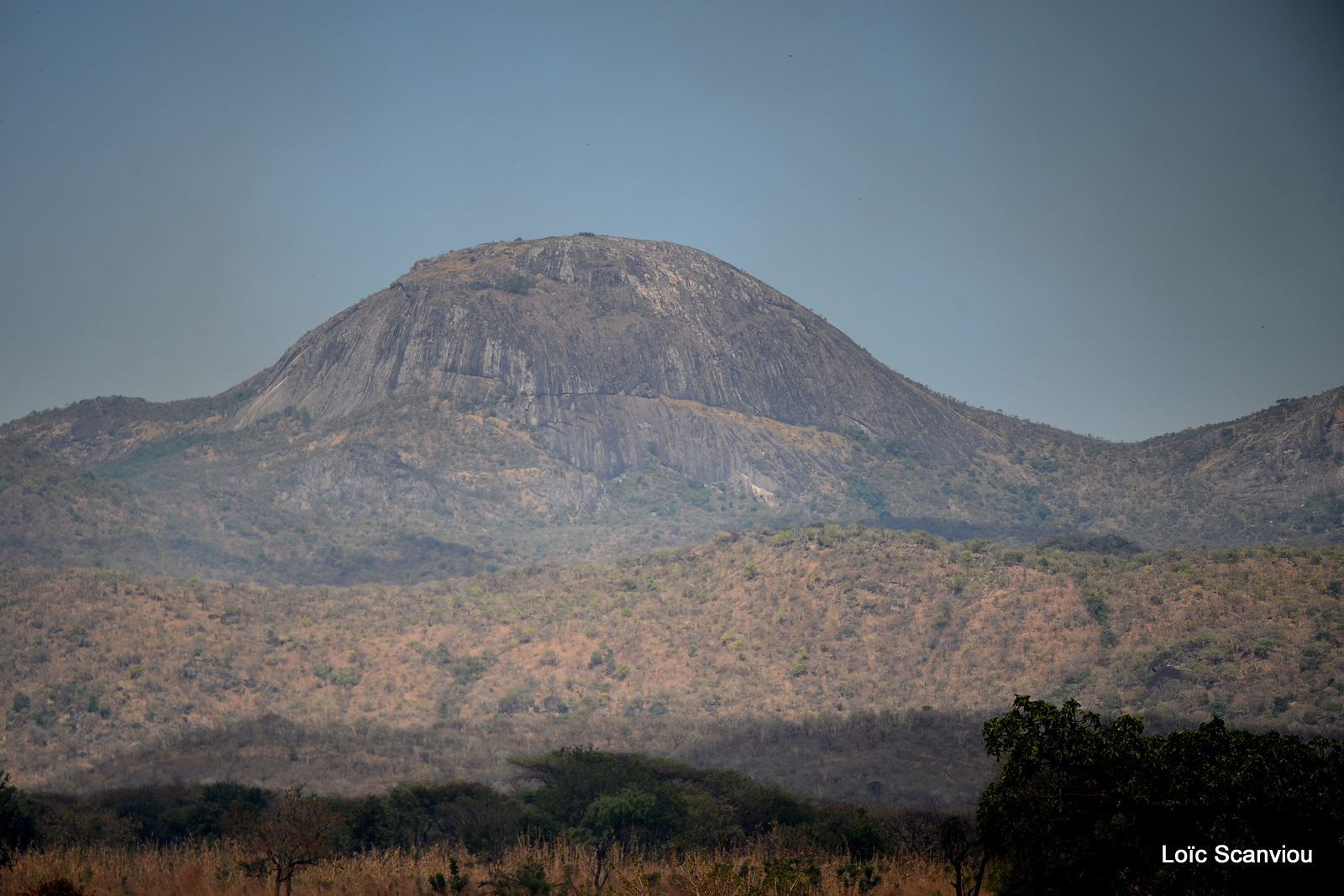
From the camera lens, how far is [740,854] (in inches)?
857

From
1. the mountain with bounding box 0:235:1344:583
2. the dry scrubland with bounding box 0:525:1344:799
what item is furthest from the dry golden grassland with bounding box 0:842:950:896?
the mountain with bounding box 0:235:1344:583

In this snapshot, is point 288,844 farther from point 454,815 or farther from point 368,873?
point 454,815

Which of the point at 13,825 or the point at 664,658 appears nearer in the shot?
the point at 13,825

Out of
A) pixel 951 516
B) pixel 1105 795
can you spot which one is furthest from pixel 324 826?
pixel 951 516

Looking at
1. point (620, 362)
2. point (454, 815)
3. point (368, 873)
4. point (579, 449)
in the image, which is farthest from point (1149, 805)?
point (620, 362)

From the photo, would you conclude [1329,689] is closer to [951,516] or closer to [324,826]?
[324,826]

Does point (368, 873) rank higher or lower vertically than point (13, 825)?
higher

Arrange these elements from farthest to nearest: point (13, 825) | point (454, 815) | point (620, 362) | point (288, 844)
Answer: point (620, 362) < point (454, 815) < point (13, 825) < point (288, 844)

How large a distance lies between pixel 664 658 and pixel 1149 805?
51.9 m

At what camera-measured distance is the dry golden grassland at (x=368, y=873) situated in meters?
14.9

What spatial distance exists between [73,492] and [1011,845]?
123 metres

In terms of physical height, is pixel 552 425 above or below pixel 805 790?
above

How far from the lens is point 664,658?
61344 mm

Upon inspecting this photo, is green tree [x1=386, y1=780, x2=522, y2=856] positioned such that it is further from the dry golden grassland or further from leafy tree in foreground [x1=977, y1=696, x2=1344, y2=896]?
leafy tree in foreground [x1=977, y1=696, x2=1344, y2=896]
